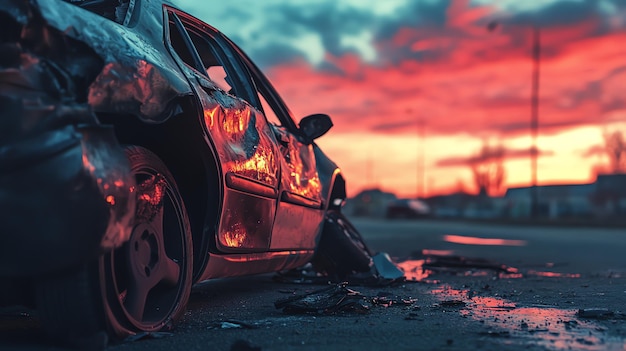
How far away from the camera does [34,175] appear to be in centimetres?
262

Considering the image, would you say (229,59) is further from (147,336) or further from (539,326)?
(539,326)

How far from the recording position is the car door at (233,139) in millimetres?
3912

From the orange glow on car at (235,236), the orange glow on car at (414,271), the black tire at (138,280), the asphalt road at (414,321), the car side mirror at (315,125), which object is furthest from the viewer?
the orange glow on car at (414,271)

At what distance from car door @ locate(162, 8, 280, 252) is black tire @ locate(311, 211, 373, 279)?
1.72 meters

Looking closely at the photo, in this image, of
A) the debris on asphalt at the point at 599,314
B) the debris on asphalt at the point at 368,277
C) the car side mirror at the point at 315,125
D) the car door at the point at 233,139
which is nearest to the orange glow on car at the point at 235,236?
the car door at the point at 233,139

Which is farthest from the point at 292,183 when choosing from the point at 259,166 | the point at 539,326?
the point at 539,326

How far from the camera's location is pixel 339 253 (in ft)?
21.1

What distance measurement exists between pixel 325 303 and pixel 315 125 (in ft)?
6.56

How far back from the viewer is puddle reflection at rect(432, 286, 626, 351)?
11.1 feet

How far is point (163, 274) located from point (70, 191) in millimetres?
1007

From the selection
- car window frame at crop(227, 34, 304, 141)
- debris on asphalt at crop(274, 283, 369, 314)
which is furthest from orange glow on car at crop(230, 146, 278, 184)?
car window frame at crop(227, 34, 304, 141)

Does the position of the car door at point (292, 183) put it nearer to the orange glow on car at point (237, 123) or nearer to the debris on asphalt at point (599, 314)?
the orange glow on car at point (237, 123)

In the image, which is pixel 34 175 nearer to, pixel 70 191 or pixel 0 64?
pixel 70 191

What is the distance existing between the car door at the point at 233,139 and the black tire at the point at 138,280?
1.06ft
